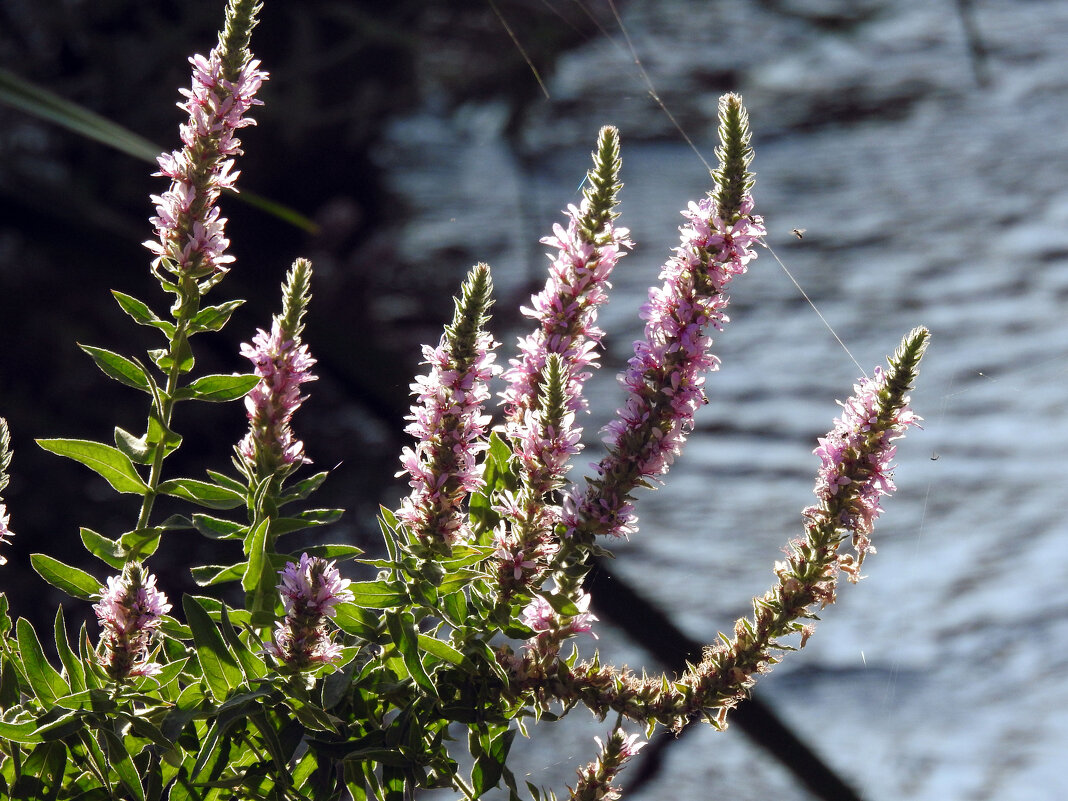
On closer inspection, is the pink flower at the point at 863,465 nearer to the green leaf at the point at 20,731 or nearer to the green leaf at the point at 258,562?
the green leaf at the point at 258,562

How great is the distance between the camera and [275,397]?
1.67 ft

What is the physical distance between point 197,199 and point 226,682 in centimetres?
23

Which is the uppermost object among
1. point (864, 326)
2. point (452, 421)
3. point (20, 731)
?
point (864, 326)

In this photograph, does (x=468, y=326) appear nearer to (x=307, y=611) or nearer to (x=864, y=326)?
(x=307, y=611)

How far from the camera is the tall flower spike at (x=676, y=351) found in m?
0.46

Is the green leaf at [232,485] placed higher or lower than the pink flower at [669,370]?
lower

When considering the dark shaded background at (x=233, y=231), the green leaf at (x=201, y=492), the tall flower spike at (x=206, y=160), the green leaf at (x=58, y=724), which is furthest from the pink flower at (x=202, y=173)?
the dark shaded background at (x=233, y=231)

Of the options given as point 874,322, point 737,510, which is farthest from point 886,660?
point 874,322

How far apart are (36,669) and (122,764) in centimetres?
7

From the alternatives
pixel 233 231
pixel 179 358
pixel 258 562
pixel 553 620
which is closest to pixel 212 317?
pixel 179 358

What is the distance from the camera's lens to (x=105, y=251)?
1.05m

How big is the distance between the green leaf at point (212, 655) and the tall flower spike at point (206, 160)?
16 centimetres

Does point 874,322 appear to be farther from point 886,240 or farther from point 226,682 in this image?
point 226,682

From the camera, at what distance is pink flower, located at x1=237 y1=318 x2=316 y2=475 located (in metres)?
0.51
